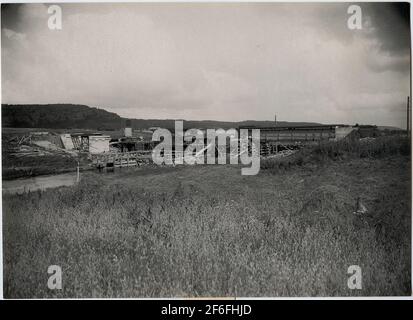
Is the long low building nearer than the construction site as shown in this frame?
No

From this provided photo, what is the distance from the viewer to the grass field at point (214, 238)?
418 centimetres

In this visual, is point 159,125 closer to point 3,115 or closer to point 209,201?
point 209,201

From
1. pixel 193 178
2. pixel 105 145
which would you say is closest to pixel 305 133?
pixel 193 178

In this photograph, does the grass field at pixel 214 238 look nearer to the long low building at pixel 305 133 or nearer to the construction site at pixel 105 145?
the construction site at pixel 105 145

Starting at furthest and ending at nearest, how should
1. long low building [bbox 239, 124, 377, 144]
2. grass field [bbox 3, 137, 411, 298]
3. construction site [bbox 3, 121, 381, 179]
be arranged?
1. long low building [bbox 239, 124, 377, 144]
2. construction site [bbox 3, 121, 381, 179]
3. grass field [bbox 3, 137, 411, 298]

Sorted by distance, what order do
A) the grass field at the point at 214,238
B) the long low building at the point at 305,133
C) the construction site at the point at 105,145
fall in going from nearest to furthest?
the grass field at the point at 214,238, the construction site at the point at 105,145, the long low building at the point at 305,133

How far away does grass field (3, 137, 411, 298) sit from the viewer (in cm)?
418

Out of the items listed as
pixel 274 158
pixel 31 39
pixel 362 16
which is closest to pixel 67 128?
pixel 31 39

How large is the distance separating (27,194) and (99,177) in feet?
4.06

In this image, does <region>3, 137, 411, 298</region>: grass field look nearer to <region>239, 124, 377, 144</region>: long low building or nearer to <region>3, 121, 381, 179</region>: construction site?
<region>3, 121, 381, 179</region>: construction site

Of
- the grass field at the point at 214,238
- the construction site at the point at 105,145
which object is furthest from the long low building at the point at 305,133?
the grass field at the point at 214,238

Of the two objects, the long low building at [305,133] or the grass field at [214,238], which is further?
the long low building at [305,133]

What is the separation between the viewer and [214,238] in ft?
15.2

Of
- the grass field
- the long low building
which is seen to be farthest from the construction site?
the grass field
